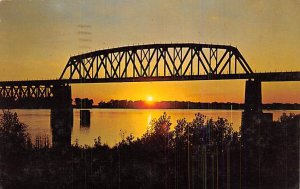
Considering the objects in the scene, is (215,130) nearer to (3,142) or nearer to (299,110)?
(299,110)

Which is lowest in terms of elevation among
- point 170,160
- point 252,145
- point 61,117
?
point 170,160

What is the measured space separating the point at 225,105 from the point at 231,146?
40.9 inches

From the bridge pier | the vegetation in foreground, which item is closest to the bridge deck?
the bridge pier

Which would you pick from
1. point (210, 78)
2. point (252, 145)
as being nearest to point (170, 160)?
point (252, 145)

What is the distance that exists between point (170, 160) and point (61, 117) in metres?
6.31

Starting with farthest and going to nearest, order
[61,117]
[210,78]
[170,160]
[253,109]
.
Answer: [210,78], [61,117], [253,109], [170,160]

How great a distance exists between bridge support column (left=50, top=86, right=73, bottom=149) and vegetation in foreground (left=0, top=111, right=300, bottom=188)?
1.73ft

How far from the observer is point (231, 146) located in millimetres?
9492

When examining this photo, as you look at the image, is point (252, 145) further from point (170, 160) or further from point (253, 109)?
point (253, 109)

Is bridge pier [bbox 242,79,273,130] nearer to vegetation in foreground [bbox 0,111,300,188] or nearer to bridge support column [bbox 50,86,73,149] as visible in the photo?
vegetation in foreground [bbox 0,111,300,188]

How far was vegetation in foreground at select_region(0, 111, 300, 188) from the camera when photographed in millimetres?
8711

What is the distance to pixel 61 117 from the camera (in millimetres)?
14281

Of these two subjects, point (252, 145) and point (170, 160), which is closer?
point (170, 160)

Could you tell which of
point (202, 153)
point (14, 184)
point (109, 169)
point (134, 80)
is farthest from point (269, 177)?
point (134, 80)
